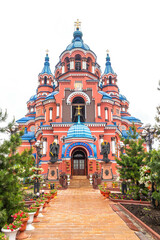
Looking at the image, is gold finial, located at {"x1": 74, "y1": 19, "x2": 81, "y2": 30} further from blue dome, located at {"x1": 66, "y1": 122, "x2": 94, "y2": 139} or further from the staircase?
the staircase

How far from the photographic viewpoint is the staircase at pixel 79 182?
63.8 ft

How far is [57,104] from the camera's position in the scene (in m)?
27.9

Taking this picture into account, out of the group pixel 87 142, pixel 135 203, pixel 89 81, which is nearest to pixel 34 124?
pixel 89 81

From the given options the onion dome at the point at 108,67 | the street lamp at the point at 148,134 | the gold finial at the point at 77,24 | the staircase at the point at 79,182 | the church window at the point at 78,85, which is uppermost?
the gold finial at the point at 77,24

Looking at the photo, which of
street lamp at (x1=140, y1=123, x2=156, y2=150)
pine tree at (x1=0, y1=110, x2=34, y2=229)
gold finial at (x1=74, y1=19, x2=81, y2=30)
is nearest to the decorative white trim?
gold finial at (x1=74, y1=19, x2=81, y2=30)

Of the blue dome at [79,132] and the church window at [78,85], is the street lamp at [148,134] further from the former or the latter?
the church window at [78,85]

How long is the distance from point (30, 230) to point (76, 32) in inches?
1380

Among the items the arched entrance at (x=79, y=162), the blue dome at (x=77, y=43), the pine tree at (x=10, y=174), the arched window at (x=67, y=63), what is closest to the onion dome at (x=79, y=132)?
the arched entrance at (x=79, y=162)

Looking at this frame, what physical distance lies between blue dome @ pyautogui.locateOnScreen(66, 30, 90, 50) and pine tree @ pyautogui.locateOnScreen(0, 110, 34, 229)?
1099 inches

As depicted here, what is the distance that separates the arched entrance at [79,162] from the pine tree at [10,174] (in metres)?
17.7

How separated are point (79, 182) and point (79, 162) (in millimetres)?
4081

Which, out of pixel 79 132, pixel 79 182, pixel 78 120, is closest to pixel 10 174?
pixel 79 182

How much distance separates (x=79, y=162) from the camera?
24250 mm

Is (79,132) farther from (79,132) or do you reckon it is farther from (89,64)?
(89,64)
